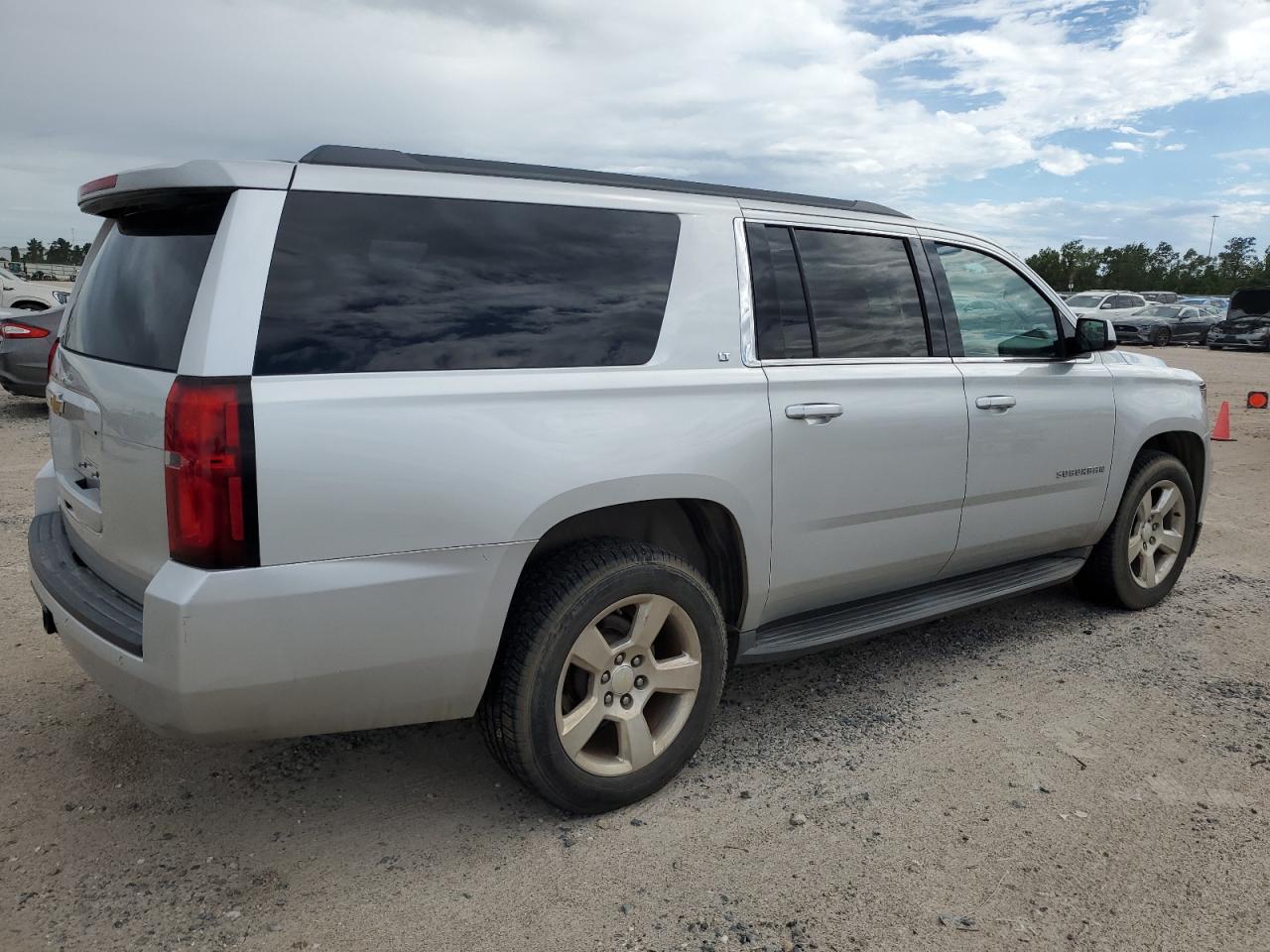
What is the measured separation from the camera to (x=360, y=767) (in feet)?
10.8

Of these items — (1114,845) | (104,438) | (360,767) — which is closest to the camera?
(104,438)

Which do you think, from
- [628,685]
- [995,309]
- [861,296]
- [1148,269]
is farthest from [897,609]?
[1148,269]

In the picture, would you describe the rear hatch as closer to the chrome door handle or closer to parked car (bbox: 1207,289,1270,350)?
the chrome door handle

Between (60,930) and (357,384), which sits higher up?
(357,384)

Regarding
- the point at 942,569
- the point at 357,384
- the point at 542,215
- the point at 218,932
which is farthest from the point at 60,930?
the point at 942,569

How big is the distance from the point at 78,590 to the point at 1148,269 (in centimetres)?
8597

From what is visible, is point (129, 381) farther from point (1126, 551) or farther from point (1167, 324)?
point (1167, 324)

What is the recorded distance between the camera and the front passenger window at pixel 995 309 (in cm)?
401

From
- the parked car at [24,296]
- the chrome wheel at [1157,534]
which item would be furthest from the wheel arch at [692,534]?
the parked car at [24,296]

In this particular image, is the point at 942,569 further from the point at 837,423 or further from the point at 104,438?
the point at 104,438

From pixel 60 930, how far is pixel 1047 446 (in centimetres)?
380

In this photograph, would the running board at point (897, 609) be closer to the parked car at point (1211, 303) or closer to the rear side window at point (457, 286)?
the rear side window at point (457, 286)

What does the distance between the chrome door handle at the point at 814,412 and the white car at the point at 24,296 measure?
1532cm

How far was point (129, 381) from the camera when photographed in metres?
2.53
